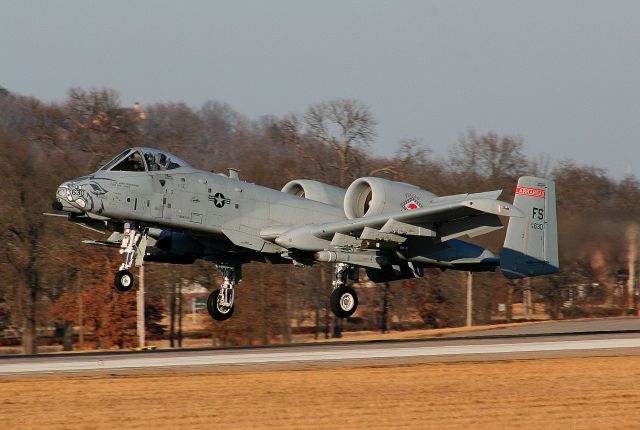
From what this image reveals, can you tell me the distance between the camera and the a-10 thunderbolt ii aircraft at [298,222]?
971 inches

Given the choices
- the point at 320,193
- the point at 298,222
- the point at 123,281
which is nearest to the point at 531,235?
the point at 320,193

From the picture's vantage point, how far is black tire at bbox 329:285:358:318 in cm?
2714

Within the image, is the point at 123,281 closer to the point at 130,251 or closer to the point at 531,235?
the point at 130,251

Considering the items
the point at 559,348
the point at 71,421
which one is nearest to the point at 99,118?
the point at 559,348

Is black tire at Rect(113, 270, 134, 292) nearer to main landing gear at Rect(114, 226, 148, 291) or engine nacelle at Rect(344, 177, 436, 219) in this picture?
main landing gear at Rect(114, 226, 148, 291)

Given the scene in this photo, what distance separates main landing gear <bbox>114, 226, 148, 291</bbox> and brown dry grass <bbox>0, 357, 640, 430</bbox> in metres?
6.35

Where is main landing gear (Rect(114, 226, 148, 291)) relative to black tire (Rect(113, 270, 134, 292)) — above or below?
above

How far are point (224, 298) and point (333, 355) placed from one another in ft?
23.6

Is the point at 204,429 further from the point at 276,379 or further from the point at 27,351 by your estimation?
the point at 27,351

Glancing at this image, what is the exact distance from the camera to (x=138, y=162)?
2502 centimetres

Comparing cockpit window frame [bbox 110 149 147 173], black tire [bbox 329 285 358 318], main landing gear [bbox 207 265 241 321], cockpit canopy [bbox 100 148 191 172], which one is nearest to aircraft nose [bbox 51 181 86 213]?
cockpit canopy [bbox 100 148 191 172]

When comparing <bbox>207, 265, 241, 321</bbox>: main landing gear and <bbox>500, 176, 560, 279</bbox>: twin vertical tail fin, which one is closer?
<bbox>500, 176, 560, 279</bbox>: twin vertical tail fin

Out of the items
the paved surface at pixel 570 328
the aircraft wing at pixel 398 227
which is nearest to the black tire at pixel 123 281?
the aircraft wing at pixel 398 227

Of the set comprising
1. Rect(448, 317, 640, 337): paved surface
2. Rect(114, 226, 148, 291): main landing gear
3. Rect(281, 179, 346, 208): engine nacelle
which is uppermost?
Rect(281, 179, 346, 208): engine nacelle
